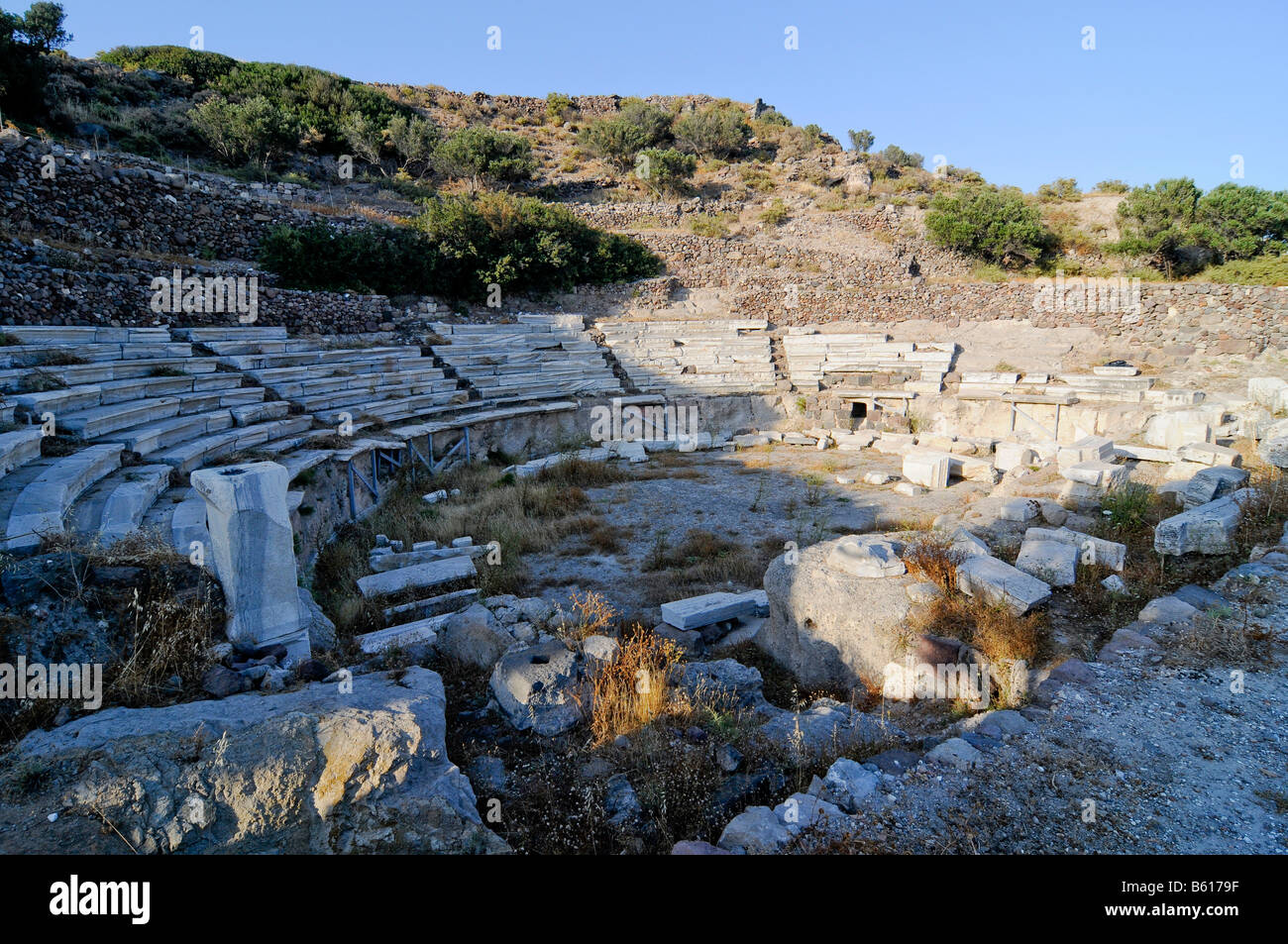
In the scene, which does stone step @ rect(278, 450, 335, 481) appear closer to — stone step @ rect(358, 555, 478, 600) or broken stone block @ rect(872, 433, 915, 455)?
stone step @ rect(358, 555, 478, 600)

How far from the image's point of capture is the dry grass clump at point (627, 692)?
4090 mm

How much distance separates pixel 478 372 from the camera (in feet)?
54.4

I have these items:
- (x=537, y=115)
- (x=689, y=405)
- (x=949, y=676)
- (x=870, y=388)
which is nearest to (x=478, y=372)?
(x=689, y=405)

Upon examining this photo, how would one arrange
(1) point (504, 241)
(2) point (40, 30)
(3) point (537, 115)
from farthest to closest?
(3) point (537, 115), (2) point (40, 30), (1) point (504, 241)

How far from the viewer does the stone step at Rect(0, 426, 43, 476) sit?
19.5 feet

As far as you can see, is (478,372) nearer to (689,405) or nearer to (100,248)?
(689,405)

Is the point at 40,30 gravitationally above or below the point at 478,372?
above

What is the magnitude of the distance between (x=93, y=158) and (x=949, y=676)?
61.1 feet

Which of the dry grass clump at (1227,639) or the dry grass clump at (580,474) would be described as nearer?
the dry grass clump at (1227,639)

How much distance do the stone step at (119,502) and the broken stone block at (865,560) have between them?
562 centimetres

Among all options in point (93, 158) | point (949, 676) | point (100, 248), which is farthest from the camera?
point (93, 158)

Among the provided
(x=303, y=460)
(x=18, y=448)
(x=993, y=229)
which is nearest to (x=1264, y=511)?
(x=303, y=460)

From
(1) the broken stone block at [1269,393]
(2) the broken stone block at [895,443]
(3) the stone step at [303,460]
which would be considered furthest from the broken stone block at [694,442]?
(1) the broken stone block at [1269,393]

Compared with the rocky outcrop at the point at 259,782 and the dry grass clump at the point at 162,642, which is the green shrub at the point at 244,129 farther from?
the rocky outcrop at the point at 259,782
